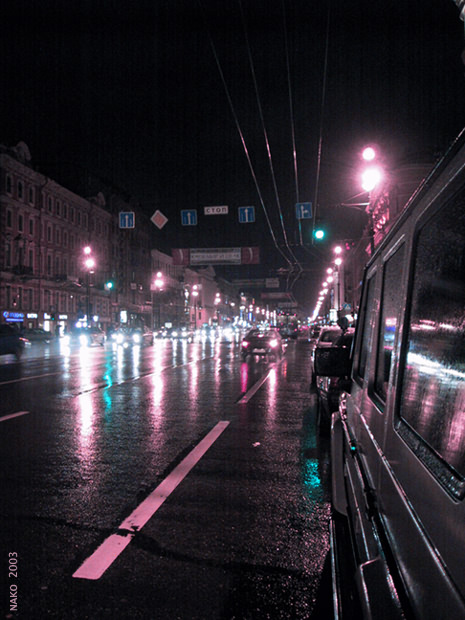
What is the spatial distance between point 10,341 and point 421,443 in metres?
26.5

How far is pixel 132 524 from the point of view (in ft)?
14.1

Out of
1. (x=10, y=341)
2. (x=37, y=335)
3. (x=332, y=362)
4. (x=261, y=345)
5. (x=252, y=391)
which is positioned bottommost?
(x=37, y=335)

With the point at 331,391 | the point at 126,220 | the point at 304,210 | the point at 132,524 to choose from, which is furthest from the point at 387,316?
the point at 126,220

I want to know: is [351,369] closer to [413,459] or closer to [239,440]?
[413,459]

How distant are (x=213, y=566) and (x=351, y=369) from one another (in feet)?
5.28

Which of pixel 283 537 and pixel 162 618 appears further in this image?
pixel 283 537

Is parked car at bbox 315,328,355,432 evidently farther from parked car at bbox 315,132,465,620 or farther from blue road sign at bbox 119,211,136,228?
blue road sign at bbox 119,211,136,228

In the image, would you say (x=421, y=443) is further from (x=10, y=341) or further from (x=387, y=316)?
(x=10, y=341)

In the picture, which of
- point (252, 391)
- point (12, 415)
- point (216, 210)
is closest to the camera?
point (12, 415)

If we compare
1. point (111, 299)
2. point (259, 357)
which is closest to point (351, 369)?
point (259, 357)

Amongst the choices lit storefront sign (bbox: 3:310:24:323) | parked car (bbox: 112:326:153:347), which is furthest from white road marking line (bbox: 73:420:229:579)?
lit storefront sign (bbox: 3:310:24:323)

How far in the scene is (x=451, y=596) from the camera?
108cm

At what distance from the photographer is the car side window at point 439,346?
1.29 m

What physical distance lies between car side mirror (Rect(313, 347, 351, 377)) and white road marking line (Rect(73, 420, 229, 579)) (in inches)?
73.6
